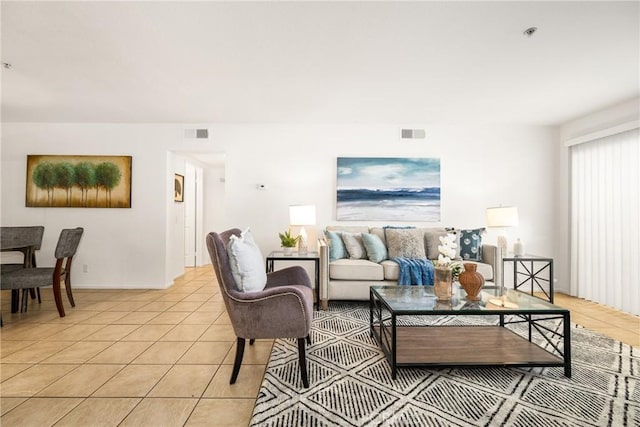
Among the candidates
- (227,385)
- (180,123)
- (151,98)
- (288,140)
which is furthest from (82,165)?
(227,385)

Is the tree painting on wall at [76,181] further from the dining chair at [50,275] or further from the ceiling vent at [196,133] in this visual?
the dining chair at [50,275]

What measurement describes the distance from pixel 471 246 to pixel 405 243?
0.83 metres

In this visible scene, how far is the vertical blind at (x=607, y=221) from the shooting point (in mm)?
3439

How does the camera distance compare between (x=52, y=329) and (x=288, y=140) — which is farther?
(x=288, y=140)

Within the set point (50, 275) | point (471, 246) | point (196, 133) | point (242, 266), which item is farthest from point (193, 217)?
point (471, 246)

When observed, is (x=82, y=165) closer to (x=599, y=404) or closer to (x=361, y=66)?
(x=361, y=66)

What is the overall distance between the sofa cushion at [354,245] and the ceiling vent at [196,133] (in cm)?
251

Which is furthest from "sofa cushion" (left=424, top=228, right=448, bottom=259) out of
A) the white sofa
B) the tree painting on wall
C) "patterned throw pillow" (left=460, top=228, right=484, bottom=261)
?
the tree painting on wall

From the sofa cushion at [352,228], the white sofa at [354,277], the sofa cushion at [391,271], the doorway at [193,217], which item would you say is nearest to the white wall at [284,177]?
the sofa cushion at [352,228]

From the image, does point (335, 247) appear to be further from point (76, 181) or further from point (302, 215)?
point (76, 181)

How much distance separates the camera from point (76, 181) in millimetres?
4477

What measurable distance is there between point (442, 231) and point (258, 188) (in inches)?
103

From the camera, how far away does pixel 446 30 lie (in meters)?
2.21

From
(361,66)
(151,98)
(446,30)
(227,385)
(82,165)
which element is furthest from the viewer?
(82,165)
